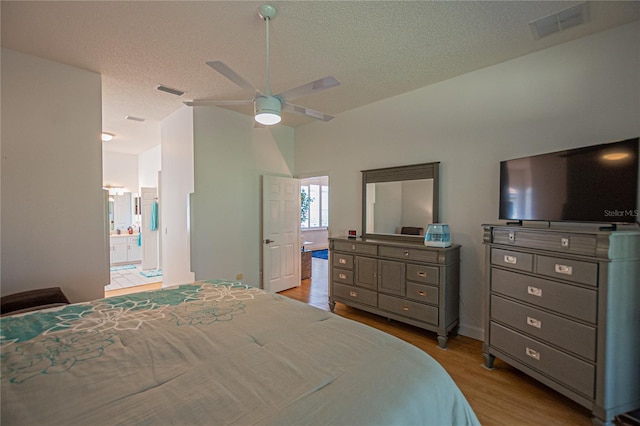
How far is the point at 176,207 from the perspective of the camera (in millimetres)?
4570

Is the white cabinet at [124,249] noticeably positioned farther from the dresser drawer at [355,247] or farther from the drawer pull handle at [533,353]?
the drawer pull handle at [533,353]

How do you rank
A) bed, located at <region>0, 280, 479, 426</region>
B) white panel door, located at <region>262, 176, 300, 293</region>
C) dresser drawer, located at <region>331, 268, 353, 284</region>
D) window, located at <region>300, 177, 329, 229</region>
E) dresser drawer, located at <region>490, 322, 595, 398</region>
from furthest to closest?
window, located at <region>300, 177, 329, 229</region>
white panel door, located at <region>262, 176, 300, 293</region>
dresser drawer, located at <region>331, 268, 353, 284</region>
dresser drawer, located at <region>490, 322, 595, 398</region>
bed, located at <region>0, 280, 479, 426</region>

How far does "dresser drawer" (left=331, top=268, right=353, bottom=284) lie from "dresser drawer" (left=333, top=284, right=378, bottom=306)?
72mm

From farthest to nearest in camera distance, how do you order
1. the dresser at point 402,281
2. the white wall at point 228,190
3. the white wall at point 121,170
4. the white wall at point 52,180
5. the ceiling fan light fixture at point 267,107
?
the white wall at point 121,170 < the white wall at point 228,190 < the dresser at point 402,281 < the white wall at point 52,180 < the ceiling fan light fixture at point 267,107

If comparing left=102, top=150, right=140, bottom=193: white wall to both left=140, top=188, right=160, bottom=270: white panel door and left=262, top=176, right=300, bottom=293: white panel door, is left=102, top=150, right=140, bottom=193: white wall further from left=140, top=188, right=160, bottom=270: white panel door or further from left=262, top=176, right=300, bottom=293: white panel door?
left=262, top=176, right=300, bottom=293: white panel door

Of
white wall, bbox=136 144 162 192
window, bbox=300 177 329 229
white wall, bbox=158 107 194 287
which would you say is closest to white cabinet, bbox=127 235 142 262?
white wall, bbox=136 144 162 192

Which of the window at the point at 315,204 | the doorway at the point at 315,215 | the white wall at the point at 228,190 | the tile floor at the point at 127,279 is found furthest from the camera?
the window at the point at 315,204

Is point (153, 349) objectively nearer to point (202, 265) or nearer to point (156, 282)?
point (202, 265)

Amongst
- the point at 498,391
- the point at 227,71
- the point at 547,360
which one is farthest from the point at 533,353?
the point at 227,71

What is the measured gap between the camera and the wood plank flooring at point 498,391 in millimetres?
1971

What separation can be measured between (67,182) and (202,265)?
186 centimetres

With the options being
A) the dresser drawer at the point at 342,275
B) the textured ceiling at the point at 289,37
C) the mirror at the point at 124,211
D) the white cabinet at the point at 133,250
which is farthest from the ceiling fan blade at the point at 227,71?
the mirror at the point at 124,211

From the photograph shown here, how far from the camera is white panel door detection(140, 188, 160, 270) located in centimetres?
661

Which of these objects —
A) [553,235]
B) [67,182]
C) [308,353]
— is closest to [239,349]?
[308,353]
